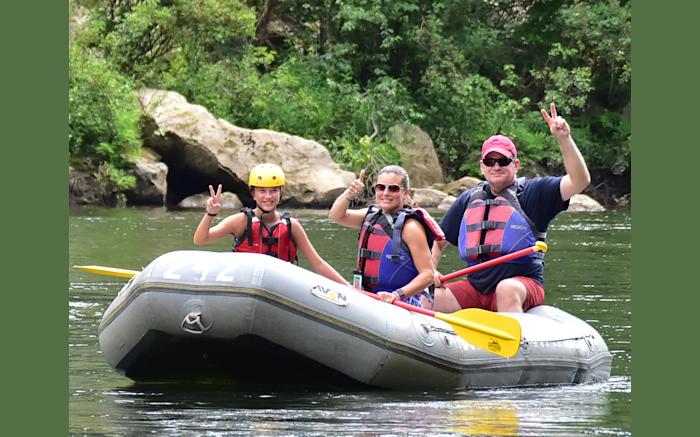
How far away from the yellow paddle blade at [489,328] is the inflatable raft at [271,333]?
0.30ft

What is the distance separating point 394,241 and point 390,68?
19675 mm

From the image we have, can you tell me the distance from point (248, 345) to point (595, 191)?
19645mm

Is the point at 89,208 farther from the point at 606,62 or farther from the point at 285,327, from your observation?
the point at 285,327

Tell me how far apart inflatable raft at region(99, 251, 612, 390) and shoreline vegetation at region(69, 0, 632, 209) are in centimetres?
1515

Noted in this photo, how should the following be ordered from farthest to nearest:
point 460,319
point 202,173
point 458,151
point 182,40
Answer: point 458,151 → point 182,40 → point 202,173 → point 460,319

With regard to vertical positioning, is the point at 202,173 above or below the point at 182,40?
below

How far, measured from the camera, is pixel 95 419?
4965 millimetres

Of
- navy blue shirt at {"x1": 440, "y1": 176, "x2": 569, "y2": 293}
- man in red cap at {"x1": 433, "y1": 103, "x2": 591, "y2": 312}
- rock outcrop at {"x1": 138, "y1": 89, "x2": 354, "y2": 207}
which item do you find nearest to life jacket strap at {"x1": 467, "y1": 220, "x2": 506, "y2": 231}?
man in red cap at {"x1": 433, "y1": 103, "x2": 591, "y2": 312}

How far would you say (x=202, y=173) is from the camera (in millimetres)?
20031

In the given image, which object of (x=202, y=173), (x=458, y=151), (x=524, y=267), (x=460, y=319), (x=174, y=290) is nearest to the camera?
(x=174, y=290)

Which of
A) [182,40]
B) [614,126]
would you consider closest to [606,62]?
[614,126]

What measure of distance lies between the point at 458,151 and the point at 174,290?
19.3 m

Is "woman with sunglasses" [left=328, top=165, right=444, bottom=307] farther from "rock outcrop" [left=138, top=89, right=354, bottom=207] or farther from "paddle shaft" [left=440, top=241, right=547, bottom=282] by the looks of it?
"rock outcrop" [left=138, top=89, right=354, bottom=207]

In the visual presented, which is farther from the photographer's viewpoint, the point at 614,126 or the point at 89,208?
the point at 614,126
